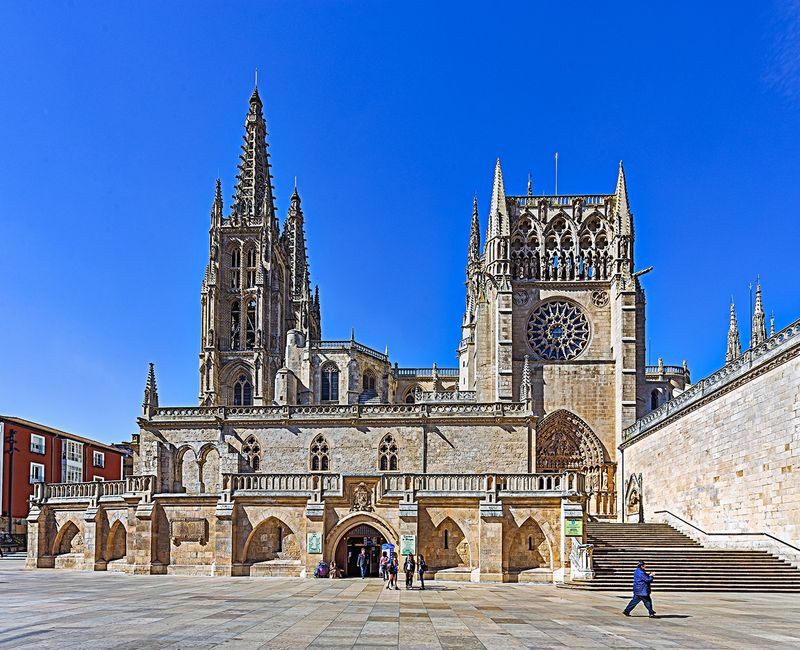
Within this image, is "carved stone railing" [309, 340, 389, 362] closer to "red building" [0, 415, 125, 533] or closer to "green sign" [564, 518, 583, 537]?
"red building" [0, 415, 125, 533]

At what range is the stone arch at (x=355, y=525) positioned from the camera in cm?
3347

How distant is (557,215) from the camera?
180 ft

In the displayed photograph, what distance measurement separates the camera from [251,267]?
260 ft

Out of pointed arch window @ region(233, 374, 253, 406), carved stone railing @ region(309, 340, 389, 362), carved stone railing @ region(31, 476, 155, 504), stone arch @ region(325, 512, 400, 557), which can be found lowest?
stone arch @ region(325, 512, 400, 557)

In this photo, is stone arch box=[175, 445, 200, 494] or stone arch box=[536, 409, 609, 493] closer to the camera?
stone arch box=[175, 445, 200, 494]

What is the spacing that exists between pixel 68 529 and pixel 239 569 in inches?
488

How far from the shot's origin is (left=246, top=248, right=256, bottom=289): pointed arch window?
79.2 metres

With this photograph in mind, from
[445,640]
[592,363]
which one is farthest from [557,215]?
[445,640]

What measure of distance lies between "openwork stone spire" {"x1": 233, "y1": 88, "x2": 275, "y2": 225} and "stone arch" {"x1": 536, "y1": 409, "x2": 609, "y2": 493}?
129 ft

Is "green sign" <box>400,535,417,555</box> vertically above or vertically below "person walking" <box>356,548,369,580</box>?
above

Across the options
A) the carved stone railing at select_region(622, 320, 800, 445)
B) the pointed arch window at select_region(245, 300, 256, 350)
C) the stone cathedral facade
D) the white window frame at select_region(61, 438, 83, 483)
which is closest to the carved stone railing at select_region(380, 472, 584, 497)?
the stone cathedral facade

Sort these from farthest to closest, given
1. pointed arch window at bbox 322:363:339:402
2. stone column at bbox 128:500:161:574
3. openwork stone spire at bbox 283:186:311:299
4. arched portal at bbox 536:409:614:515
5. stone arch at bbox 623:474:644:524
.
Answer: openwork stone spire at bbox 283:186:311:299, pointed arch window at bbox 322:363:339:402, arched portal at bbox 536:409:614:515, stone arch at bbox 623:474:644:524, stone column at bbox 128:500:161:574

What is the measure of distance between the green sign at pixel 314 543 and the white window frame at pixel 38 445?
41.4 metres

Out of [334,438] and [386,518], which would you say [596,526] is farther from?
[334,438]
